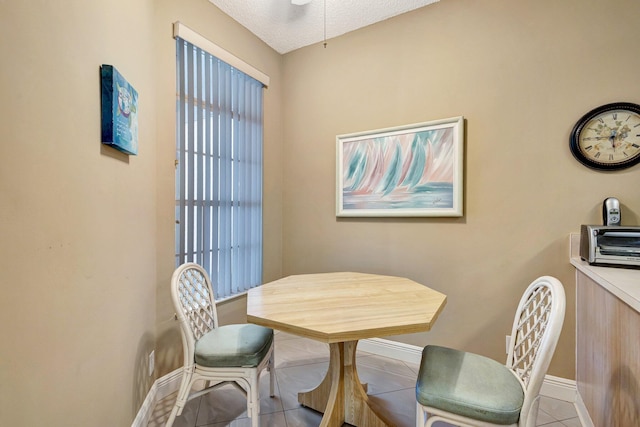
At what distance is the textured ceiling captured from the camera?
2234mm

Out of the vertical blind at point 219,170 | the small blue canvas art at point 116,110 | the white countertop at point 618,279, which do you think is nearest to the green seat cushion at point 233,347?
the vertical blind at point 219,170

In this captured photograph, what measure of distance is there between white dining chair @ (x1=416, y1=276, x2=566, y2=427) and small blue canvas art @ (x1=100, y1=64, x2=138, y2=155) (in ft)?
5.67

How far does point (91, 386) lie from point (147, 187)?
1044 mm

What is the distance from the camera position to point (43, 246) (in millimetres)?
893

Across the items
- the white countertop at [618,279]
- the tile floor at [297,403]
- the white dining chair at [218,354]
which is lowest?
the tile floor at [297,403]

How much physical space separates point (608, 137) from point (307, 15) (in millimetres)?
2364

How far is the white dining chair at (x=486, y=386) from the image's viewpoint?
1.02m

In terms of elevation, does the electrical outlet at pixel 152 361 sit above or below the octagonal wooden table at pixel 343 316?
below

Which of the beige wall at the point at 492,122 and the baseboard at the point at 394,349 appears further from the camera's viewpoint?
the baseboard at the point at 394,349

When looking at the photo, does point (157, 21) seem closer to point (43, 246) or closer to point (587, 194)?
point (43, 246)

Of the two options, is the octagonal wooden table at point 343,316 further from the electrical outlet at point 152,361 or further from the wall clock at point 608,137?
the wall clock at point 608,137

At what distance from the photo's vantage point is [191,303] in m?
1.69

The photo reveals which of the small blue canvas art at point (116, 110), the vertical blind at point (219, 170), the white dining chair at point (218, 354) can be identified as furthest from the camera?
the vertical blind at point (219, 170)

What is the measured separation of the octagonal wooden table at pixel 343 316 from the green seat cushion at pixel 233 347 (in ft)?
0.82
